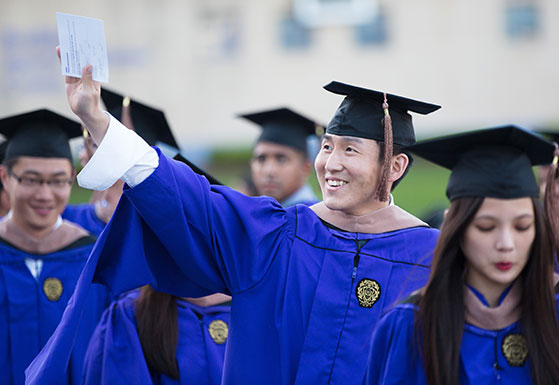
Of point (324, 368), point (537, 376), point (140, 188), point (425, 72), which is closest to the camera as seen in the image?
point (537, 376)

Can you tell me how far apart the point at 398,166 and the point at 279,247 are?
680 mm

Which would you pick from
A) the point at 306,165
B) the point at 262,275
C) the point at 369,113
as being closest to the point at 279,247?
the point at 262,275

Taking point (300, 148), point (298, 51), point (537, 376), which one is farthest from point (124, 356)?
point (298, 51)

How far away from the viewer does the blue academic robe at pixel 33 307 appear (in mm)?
4391

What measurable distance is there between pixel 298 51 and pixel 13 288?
74.4 feet

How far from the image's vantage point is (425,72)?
26031mm

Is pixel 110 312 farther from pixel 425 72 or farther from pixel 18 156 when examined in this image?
pixel 425 72

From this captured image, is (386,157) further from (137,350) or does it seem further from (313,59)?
(313,59)

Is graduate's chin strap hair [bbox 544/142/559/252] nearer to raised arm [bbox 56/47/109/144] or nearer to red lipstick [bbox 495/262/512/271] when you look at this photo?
red lipstick [bbox 495/262/512/271]

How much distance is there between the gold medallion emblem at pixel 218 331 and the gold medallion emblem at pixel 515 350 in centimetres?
176

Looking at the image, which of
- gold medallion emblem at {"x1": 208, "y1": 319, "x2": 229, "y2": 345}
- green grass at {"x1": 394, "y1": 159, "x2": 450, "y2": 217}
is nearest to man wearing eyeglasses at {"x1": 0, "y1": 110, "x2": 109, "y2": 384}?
gold medallion emblem at {"x1": 208, "y1": 319, "x2": 229, "y2": 345}

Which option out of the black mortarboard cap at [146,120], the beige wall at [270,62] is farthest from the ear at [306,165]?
the beige wall at [270,62]

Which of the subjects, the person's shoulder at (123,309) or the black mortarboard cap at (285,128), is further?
the black mortarboard cap at (285,128)

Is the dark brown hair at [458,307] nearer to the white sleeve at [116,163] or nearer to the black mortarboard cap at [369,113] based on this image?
the black mortarboard cap at [369,113]
